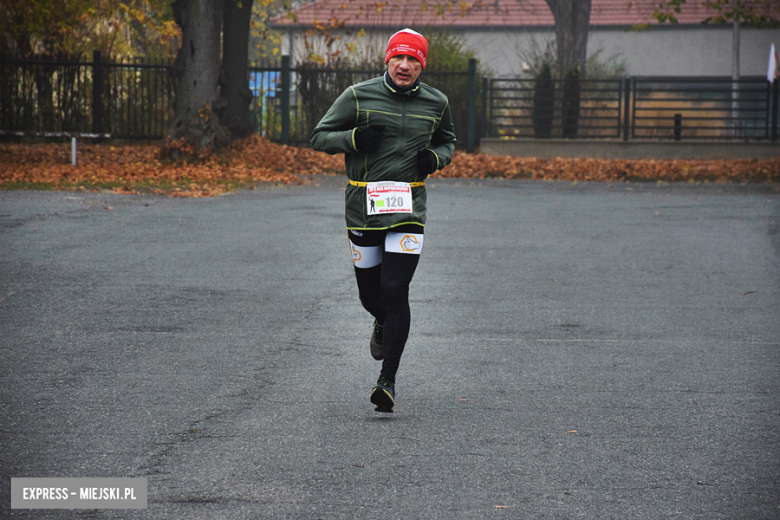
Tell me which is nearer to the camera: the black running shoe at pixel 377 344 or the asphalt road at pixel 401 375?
the asphalt road at pixel 401 375

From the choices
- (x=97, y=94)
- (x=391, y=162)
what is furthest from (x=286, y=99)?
(x=391, y=162)

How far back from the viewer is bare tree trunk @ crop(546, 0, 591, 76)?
2978 centimetres

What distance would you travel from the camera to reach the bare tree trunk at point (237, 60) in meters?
21.6

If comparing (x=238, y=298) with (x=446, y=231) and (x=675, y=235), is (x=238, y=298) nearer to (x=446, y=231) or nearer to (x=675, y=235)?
(x=446, y=231)

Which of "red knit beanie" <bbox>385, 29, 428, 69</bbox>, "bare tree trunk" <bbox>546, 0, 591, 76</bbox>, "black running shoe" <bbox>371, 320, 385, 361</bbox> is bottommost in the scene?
"black running shoe" <bbox>371, 320, 385, 361</bbox>

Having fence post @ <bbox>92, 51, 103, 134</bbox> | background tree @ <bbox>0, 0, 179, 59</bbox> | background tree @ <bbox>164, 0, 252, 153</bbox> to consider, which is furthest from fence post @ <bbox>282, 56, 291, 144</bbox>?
fence post @ <bbox>92, 51, 103, 134</bbox>

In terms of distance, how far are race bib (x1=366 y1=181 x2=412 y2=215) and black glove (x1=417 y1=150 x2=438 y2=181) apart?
0.16 metres

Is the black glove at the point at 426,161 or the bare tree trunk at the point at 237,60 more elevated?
the bare tree trunk at the point at 237,60

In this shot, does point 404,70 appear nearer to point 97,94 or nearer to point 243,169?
point 243,169

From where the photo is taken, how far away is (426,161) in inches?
197

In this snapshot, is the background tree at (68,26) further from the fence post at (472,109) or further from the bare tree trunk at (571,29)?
the bare tree trunk at (571,29)

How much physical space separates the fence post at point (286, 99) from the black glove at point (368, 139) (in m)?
20.0

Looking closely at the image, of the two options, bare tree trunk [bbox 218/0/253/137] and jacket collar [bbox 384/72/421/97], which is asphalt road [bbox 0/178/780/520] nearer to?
jacket collar [bbox 384/72/421/97]

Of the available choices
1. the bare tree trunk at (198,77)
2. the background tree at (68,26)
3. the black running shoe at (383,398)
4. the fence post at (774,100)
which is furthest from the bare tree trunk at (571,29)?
the black running shoe at (383,398)
